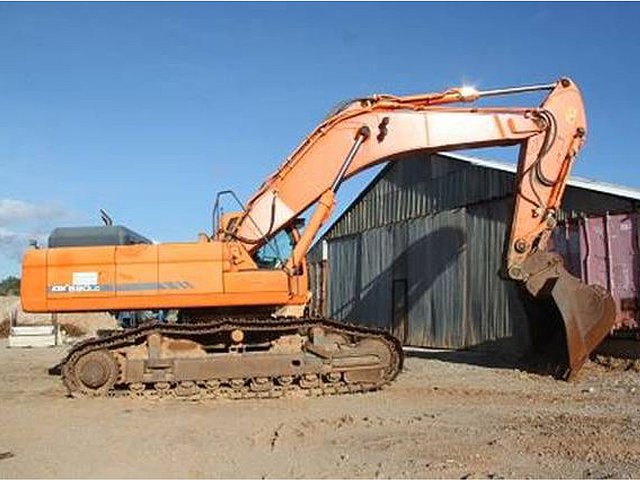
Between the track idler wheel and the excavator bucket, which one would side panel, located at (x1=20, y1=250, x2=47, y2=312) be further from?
the excavator bucket

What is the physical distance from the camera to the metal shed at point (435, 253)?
1950 centimetres

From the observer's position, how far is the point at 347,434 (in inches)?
332

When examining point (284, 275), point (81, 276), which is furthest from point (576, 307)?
point (81, 276)

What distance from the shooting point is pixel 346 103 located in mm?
13086

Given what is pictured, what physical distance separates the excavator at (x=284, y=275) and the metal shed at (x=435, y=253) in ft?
11.8

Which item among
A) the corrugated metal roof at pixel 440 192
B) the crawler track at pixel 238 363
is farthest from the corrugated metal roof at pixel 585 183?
the crawler track at pixel 238 363

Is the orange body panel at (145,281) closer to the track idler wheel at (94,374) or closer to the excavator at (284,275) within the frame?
the excavator at (284,275)

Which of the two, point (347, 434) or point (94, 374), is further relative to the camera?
point (94, 374)

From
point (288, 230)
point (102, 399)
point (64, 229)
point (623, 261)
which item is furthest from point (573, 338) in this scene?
point (64, 229)

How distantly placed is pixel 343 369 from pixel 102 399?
367cm

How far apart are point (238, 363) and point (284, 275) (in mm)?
1540

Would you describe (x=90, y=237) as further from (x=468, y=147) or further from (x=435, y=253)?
(x=435, y=253)

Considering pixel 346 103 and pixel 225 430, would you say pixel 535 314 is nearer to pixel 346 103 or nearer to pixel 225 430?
pixel 346 103

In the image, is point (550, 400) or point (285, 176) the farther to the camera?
point (285, 176)
